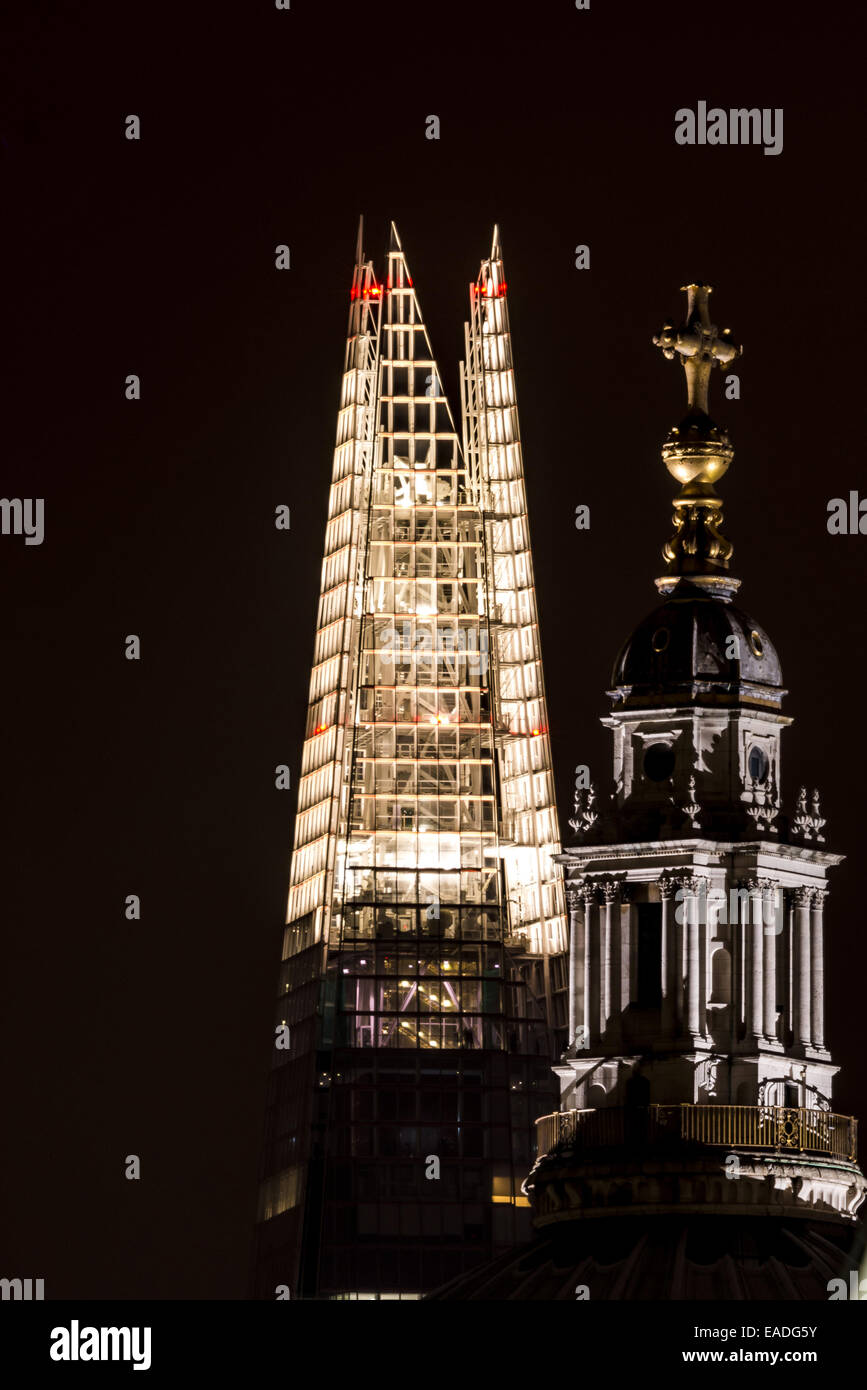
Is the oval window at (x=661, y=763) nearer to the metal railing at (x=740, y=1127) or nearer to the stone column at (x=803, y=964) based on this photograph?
the stone column at (x=803, y=964)

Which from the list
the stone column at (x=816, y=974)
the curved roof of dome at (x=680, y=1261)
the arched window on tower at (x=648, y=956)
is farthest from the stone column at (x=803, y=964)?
the curved roof of dome at (x=680, y=1261)

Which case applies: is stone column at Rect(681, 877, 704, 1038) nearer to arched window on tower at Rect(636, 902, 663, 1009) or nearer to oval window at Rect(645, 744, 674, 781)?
arched window on tower at Rect(636, 902, 663, 1009)

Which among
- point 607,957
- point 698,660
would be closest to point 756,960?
point 607,957

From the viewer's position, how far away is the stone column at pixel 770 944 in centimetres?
11612

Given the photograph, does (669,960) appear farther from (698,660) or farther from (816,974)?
(698,660)

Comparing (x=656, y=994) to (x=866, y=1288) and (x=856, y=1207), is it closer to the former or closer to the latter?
(x=856, y=1207)

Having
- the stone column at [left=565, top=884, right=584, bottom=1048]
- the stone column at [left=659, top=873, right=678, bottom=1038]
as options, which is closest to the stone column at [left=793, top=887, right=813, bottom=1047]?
the stone column at [left=659, top=873, right=678, bottom=1038]

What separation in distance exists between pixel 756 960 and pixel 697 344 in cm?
1677

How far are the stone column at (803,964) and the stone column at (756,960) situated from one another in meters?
1.16

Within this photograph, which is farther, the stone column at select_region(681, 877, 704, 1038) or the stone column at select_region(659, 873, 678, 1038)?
the stone column at select_region(659, 873, 678, 1038)

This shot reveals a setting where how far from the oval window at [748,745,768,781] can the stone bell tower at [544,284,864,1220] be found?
0.08ft

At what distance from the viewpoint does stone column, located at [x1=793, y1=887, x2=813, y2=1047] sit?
11694 cm
